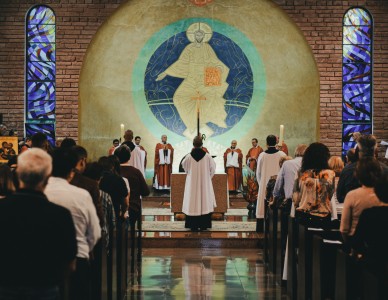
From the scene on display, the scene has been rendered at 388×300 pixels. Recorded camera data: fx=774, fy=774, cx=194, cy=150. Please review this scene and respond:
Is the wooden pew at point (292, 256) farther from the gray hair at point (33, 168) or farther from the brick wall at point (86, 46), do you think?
the brick wall at point (86, 46)

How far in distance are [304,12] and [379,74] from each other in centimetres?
238

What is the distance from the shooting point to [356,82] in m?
19.3

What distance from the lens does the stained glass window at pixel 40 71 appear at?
19109mm

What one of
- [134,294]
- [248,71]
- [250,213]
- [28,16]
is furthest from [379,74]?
[134,294]

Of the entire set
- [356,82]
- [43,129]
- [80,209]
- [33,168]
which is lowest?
[80,209]

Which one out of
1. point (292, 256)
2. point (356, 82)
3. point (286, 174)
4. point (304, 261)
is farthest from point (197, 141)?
point (356, 82)

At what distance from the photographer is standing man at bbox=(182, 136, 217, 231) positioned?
→ 12.8 metres

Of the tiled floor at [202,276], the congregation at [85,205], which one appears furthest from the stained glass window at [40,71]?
the congregation at [85,205]

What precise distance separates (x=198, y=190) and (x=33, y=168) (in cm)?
938

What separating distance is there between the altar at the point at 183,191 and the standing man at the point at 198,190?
23.0 inches

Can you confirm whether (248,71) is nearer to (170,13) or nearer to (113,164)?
(170,13)

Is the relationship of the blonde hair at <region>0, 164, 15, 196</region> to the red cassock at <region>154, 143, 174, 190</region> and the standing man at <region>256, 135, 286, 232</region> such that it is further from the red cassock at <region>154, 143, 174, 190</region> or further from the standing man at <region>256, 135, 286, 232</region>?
the red cassock at <region>154, 143, 174, 190</region>

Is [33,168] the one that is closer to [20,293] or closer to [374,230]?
[20,293]

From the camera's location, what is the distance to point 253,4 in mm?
19609
